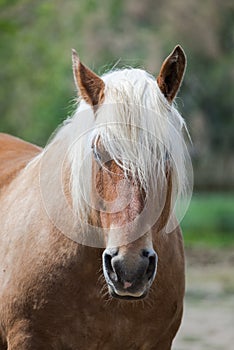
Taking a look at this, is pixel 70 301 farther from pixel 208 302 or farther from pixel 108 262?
pixel 208 302

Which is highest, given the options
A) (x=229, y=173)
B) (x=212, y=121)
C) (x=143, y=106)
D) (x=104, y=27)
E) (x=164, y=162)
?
(x=143, y=106)

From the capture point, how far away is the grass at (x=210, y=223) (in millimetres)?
19188

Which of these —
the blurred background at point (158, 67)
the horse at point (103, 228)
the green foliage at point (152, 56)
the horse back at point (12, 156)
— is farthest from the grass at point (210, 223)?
the horse at point (103, 228)

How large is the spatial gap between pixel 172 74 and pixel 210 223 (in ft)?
55.6

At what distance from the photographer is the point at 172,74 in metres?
4.09

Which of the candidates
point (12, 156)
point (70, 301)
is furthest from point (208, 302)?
point (70, 301)

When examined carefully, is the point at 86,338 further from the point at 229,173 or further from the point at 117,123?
the point at 229,173

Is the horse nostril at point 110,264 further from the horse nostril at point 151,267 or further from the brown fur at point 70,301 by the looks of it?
the brown fur at point 70,301

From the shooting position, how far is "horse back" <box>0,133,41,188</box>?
16.8 ft

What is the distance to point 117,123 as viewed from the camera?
3.89 meters

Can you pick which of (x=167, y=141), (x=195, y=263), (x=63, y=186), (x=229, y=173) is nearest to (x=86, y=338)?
(x=63, y=186)

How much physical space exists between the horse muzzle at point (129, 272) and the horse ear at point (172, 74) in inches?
32.3

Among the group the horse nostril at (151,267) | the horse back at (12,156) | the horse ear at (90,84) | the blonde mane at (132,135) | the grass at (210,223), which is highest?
the horse ear at (90,84)

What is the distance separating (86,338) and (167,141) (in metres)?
1.05
